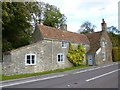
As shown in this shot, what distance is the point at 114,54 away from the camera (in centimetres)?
5075

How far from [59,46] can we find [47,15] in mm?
18864

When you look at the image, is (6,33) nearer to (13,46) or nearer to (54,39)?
(13,46)

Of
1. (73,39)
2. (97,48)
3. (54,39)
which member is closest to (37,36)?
(54,39)

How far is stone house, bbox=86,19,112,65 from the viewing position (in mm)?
41691

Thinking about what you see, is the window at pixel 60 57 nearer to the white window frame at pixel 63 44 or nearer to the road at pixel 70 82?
the white window frame at pixel 63 44

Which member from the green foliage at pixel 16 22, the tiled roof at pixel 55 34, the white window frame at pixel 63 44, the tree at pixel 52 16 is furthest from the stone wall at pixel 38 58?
the tree at pixel 52 16

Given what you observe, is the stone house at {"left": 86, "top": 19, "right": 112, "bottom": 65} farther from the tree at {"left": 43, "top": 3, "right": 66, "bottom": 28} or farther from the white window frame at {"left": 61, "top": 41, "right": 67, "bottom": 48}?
the tree at {"left": 43, "top": 3, "right": 66, "bottom": 28}

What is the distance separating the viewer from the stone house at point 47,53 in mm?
26691

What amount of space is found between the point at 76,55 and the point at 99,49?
8.12 meters

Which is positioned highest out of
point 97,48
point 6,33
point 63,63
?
point 6,33

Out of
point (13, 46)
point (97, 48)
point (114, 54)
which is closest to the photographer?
point (13, 46)

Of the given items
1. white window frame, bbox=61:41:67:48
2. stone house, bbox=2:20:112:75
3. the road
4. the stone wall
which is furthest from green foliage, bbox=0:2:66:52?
the road

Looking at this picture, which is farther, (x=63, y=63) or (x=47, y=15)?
(x=47, y=15)

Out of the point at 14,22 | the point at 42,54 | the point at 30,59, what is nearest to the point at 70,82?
the point at 30,59
